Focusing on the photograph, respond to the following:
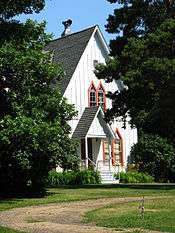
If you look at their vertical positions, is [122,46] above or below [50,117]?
above

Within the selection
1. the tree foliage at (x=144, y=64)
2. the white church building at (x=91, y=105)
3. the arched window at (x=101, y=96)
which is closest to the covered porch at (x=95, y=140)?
the white church building at (x=91, y=105)

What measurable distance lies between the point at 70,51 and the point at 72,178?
12.6 meters

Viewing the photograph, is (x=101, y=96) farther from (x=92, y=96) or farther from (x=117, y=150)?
(x=117, y=150)

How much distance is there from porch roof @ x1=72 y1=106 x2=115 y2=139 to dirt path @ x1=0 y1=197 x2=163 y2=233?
20010mm

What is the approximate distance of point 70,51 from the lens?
47344 mm

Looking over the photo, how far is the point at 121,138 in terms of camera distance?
47.6 m

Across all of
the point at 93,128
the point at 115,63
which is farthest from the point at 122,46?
the point at 93,128

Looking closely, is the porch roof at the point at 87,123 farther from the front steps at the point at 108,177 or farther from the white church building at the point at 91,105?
the front steps at the point at 108,177

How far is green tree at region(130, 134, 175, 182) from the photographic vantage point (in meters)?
45.0

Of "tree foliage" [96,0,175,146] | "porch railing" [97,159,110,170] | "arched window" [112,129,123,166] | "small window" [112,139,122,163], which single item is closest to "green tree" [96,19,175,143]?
"tree foliage" [96,0,175,146]

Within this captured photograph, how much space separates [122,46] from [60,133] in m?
12.9

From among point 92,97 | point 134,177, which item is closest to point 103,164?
point 134,177

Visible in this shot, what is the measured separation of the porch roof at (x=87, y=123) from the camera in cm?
4281

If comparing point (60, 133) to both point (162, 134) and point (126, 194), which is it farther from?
point (162, 134)
